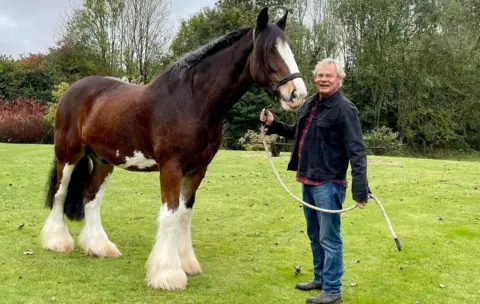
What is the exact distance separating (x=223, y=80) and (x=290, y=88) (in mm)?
829

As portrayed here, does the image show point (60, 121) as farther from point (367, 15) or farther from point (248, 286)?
point (367, 15)

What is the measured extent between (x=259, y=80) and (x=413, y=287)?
2574 millimetres

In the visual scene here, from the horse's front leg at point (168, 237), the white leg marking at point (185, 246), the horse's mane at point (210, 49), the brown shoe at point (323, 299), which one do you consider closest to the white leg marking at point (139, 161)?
the horse's front leg at point (168, 237)

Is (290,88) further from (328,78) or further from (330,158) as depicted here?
(330,158)

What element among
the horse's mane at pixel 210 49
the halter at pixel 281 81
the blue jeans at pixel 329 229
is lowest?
the blue jeans at pixel 329 229

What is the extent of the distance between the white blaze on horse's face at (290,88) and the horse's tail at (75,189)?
2919mm

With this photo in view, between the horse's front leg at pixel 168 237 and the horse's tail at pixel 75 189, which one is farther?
the horse's tail at pixel 75 189

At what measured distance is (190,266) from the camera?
478 centimetres

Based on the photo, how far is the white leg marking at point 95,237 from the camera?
5.29m

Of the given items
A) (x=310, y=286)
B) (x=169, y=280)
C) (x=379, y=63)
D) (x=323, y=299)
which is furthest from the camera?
(x=379, y=63)

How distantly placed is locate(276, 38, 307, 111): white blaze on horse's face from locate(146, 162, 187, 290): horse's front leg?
4.04 ft

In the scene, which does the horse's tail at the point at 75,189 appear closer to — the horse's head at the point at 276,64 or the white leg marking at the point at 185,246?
the white leg marking at the point at 185,246

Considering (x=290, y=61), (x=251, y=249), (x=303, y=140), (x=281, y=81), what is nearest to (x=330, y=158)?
(x=303, y=140)

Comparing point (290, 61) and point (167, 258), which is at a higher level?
point (290, 61)
